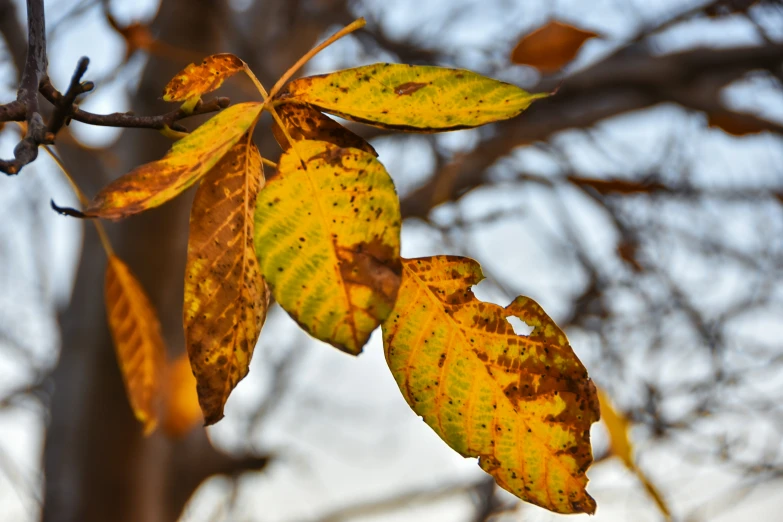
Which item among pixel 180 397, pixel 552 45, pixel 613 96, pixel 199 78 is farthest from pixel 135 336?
pixel 613 96

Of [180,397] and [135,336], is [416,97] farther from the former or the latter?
[180,397]

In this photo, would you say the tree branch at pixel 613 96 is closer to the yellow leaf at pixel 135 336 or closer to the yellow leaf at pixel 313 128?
the yellow leaf at pixel 135 336

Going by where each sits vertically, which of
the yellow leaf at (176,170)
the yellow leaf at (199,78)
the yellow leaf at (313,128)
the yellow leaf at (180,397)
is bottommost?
the yellow leaf at (176,170)

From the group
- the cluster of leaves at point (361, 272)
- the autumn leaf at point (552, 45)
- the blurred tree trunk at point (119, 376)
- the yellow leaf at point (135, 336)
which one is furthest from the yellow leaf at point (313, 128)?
the blurred tree trunk at point (119, 376)

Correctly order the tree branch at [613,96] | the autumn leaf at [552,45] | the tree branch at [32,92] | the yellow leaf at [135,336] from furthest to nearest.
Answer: the tree branch at [613,96] → the autumn leaf at [552,45] → the yellow leaf at [135,336] → the tree branch at [32,92]

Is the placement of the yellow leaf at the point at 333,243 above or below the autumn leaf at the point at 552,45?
below

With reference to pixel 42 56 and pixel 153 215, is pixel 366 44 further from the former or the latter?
pixel 42 56

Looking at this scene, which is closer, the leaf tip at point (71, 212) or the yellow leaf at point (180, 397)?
the leaf tip at point (71, 212)
